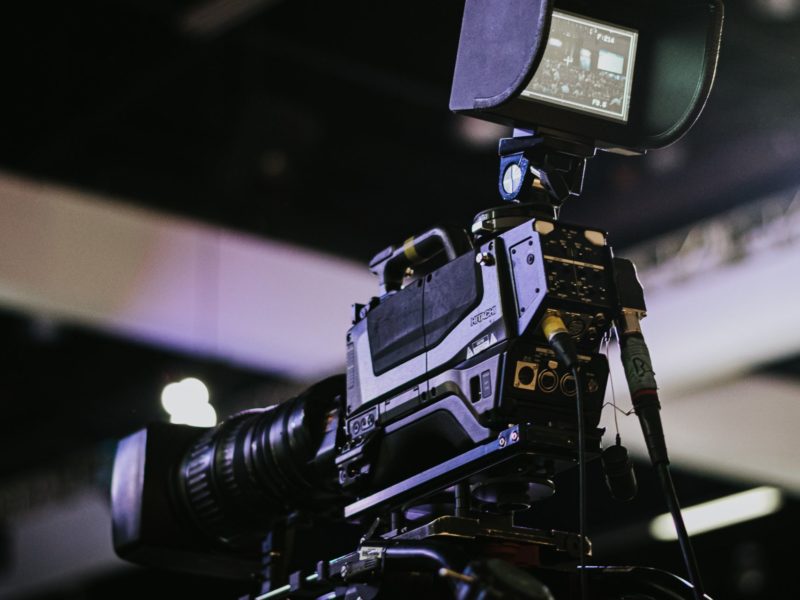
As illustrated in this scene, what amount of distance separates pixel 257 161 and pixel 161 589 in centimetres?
363

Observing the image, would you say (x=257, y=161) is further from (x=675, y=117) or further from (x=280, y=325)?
(x=675, y=117)

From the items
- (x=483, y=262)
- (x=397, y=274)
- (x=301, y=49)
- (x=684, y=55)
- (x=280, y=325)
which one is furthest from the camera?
(x=280, y=325)

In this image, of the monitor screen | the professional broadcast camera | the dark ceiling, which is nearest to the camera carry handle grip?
the professional broadcast camera

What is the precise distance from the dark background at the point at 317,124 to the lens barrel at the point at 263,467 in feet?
6.57

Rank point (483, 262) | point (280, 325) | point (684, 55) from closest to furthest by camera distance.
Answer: point (483, 262) → point (684, 55) → point (280, 325)

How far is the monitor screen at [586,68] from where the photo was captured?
4.46 feet

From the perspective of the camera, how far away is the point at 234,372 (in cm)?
641

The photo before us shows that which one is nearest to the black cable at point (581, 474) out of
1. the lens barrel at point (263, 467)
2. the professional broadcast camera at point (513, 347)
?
the professional broadcast camera at point (513, 347)

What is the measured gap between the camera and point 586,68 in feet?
4.54

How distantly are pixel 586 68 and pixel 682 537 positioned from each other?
50cm

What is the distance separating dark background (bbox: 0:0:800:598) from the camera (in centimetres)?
398

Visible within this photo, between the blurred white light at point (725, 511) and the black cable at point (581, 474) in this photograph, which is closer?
the black cable at point (581, 474)

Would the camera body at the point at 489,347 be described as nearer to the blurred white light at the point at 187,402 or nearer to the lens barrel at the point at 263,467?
the lens barrel at the point at 263,467

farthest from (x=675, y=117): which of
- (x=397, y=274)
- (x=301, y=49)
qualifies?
(x=301, y=49)
